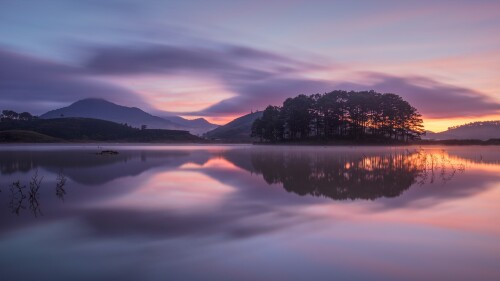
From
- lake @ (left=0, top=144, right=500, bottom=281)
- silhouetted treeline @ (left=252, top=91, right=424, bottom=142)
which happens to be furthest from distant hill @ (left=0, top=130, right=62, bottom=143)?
lake @ (left=0, top=144, right=500, bottom=281)

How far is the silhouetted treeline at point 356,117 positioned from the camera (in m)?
98.2

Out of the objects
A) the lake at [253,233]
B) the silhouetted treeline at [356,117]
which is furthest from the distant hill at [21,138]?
the lake at [253,233]

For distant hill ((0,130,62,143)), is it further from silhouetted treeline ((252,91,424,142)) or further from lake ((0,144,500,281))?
lake ((0,144,500,281))

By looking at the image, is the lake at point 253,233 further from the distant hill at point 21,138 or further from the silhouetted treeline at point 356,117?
the distant hill at point 21,138

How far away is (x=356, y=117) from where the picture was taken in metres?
99.7

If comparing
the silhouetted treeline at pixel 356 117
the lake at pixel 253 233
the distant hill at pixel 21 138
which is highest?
the silhouetted treeline at pixel 356 117

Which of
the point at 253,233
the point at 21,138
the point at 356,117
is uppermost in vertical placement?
the point at 356,117

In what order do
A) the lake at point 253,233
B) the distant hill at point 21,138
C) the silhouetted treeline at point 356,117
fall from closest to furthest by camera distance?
the lake at point 253,233, the silhouetted treeline at point 356,117, the distant hill at point 21,138

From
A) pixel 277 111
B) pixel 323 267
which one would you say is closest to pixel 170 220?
pixel 323 267

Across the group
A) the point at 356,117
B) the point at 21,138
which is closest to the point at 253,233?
the point at 356,117

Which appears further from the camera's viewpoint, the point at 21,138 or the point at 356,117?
the point at 21,138

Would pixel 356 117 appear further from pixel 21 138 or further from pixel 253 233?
pixel 21 138

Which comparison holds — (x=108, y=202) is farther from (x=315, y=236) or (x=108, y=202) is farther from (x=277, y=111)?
(x=277, y=111)

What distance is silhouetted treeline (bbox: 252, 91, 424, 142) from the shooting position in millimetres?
98250
